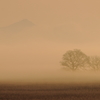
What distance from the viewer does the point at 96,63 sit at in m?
74.7

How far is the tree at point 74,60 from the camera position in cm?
7040

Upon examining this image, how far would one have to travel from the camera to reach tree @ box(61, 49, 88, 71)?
231 ft

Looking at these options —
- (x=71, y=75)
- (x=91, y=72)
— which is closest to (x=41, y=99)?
(x=71, y=75)

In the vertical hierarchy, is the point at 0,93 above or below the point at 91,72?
below

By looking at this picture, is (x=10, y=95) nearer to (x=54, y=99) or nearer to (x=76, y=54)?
(x=54, y=99)

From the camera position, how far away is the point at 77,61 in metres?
70.6

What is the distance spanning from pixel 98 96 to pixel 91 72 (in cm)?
4224

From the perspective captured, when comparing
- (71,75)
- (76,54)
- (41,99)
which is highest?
(76,54)

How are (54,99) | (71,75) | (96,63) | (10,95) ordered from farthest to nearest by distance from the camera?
(96,63) < (71,75) < (10,95) < (54,99)

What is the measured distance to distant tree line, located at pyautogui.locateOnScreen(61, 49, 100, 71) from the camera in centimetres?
7044

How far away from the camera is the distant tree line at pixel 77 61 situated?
70438 millimetres

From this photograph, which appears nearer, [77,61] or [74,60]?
[77,61]

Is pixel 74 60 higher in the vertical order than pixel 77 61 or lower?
higher

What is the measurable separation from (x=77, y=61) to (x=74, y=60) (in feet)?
2.30
